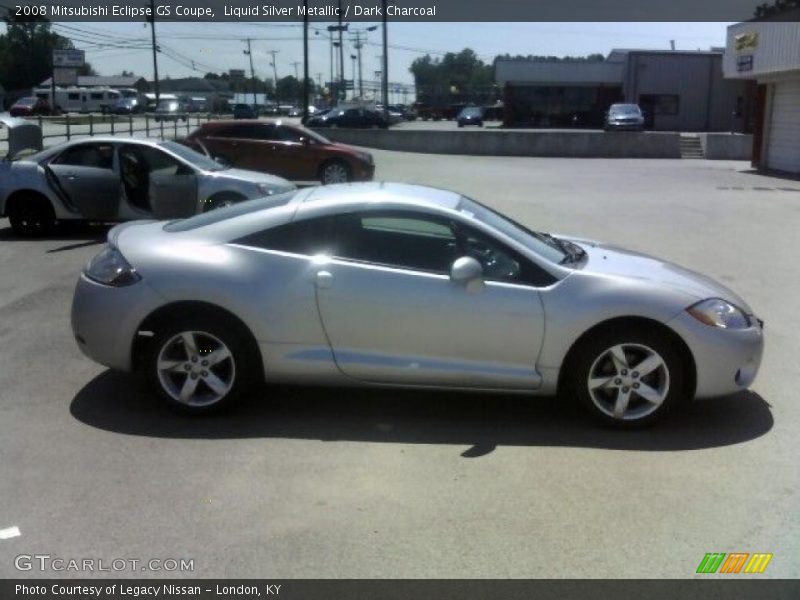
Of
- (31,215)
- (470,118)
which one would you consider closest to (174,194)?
(31,215)

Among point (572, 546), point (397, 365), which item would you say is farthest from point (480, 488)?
point (397, 365)

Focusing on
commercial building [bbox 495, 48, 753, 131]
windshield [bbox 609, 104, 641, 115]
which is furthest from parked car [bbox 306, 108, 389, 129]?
commercial building [bbox 495, 48, 753, 131]

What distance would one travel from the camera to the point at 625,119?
4453cm

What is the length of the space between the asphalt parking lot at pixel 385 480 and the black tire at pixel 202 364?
0.14 metres

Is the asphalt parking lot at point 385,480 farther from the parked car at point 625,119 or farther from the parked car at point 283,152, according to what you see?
the parked car at point 625,119

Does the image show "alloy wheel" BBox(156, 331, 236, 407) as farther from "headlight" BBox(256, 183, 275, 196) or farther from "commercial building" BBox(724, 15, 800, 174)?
"commercial building" BBox(724, 15, 800, 174)

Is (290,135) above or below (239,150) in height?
above

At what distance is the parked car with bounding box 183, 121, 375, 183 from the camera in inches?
806

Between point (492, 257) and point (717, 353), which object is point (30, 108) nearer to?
point (492, 257)

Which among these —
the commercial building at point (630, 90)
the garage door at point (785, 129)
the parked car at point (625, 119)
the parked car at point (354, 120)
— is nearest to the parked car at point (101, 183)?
the garage door at point (785, 129)

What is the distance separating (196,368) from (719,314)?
10.3 feet

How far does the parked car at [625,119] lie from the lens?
44.3m

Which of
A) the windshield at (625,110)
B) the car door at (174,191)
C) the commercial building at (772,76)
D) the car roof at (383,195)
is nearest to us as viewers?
the car roof at (383,195)
